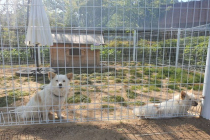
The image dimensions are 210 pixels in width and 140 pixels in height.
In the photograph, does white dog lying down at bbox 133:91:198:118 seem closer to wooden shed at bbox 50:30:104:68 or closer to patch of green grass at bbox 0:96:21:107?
patch of green grass at bbox 0:96:21:107

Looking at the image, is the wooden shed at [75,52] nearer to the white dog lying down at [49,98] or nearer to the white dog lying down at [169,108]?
the white dog lying down at [49,98]

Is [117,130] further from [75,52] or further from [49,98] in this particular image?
[75,52]

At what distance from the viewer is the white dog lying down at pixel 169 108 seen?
2980mm

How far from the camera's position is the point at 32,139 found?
2348mm

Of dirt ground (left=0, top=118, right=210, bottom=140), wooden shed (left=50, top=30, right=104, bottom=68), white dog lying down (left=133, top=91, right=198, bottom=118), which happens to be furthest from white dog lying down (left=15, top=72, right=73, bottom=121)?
wooden shed (left=50, top=30, right=104, bottom=68)

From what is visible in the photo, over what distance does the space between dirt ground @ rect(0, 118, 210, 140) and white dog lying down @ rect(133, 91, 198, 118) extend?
0.13 m

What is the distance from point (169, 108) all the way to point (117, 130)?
1080 mm

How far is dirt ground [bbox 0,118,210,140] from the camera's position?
2424 millimetres

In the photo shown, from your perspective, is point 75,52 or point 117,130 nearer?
point 117,130

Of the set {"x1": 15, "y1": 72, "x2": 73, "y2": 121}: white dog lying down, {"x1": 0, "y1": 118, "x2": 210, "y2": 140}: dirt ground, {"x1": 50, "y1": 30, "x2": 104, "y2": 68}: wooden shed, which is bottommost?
{"x1": 0, "y1": 118, "x2": 210, "y2": 140}: dirt ground

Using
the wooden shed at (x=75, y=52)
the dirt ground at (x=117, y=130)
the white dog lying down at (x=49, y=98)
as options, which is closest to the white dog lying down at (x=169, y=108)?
the dirt ground at (x=117, y=130)

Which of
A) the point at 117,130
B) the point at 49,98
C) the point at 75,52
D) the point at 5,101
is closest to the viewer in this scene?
the point at 117,130

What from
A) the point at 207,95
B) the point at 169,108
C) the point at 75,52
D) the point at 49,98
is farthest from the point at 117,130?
the point at 75,52

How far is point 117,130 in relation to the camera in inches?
103
